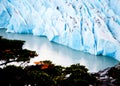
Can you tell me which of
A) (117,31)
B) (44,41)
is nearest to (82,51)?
(117,31)

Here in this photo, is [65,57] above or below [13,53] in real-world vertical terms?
below

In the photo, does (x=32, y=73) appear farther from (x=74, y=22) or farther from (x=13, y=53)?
(x=74, y=22)

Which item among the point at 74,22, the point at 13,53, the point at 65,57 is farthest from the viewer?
the point at 74,22

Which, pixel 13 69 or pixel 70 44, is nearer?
pixel 13 69

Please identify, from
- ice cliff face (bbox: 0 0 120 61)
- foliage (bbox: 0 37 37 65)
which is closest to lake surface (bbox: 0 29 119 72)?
ice cliff face (bbox: 0 0 120 61)

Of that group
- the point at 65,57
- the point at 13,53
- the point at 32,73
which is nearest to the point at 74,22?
the point at 65,57

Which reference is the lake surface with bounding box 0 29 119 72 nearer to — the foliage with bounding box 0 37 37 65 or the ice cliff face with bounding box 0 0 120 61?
the ice cliff face with bounding box 0 0 120 61

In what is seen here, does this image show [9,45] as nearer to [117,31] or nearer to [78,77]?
[78,77]

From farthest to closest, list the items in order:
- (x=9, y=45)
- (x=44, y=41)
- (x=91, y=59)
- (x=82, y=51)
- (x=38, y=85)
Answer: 1. (x=44, y=41)
2. (x=82, y=51)
3. (x=91, y=59)
4. (x=9, y=45)
5. (x=38, y=85)
